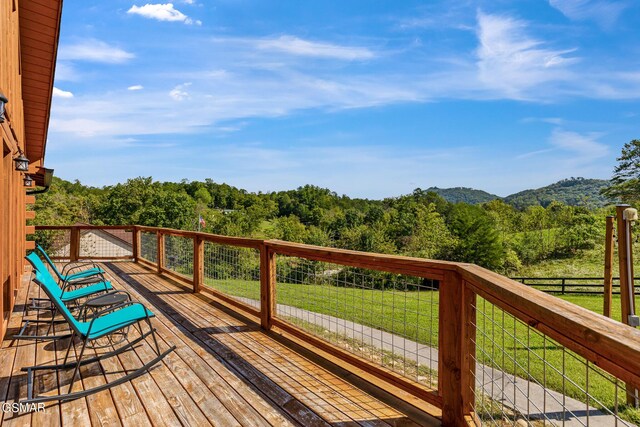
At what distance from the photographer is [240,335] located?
4070 mm

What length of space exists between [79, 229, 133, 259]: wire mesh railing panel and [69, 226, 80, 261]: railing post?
0.92 meters

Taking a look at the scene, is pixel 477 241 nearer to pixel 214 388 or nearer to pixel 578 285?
pixel 578 285

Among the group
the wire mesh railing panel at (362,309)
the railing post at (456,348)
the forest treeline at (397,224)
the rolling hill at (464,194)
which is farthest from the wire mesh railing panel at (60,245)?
the rolling hill at (464,194)

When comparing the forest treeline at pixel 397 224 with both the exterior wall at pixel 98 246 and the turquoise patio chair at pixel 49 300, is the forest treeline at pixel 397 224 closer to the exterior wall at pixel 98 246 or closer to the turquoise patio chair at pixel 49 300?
the exterior wall at pixel 98 246

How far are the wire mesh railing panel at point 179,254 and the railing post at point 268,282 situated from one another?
344 cm

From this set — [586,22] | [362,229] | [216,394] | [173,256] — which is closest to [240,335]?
[216,394]

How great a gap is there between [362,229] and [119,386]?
4225cm

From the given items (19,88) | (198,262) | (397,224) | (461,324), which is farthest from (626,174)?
(19,88)

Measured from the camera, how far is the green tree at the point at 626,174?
33594 millimetres

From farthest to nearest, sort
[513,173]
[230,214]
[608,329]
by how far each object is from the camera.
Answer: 1. [513,173]
2. [230,214]
3. [608,329]

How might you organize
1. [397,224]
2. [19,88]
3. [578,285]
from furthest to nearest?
[397,224], [578,285], [19,88]

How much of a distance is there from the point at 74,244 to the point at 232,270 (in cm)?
651

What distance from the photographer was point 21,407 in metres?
2.56

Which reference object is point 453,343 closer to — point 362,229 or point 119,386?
point 119,386
